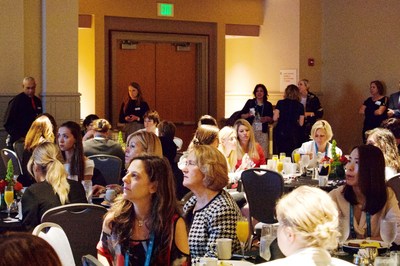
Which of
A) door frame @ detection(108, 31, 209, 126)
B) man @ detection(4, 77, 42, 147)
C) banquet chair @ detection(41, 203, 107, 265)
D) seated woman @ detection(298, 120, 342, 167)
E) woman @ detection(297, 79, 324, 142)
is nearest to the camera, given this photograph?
banquet chair @ detection(41, 203, 107, 265)

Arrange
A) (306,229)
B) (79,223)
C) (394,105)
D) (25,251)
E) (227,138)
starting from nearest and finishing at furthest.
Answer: (25,251) < (306,229) < (79,223) < (227,138) < (394,105)

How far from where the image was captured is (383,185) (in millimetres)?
5293

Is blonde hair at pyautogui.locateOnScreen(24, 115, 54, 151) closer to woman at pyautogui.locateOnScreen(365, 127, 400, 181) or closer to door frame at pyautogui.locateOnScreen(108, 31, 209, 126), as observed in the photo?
woman at pyautogui.locateOnScreen(365, 127, 400, 181)

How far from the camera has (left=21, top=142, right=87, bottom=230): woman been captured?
5707 millimetres

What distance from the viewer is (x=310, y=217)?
10.4 feet

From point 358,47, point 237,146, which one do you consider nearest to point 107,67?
point 358,47

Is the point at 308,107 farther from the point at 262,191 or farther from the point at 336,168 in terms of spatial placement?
the point at 262,191

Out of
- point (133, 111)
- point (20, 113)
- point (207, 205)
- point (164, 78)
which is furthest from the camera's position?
point (164, 78)

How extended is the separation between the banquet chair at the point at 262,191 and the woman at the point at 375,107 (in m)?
6.50

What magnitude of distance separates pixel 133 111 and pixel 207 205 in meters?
8.87

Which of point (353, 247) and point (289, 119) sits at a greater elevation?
point (289, 119)

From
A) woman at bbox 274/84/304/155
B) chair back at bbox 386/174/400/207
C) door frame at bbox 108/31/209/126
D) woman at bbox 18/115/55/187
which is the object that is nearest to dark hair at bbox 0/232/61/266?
chair back at bbox 386/174/400/207

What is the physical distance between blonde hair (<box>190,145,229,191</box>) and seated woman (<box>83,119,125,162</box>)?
391 cm

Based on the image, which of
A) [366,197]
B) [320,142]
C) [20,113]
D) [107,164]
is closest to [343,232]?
[366,197]
